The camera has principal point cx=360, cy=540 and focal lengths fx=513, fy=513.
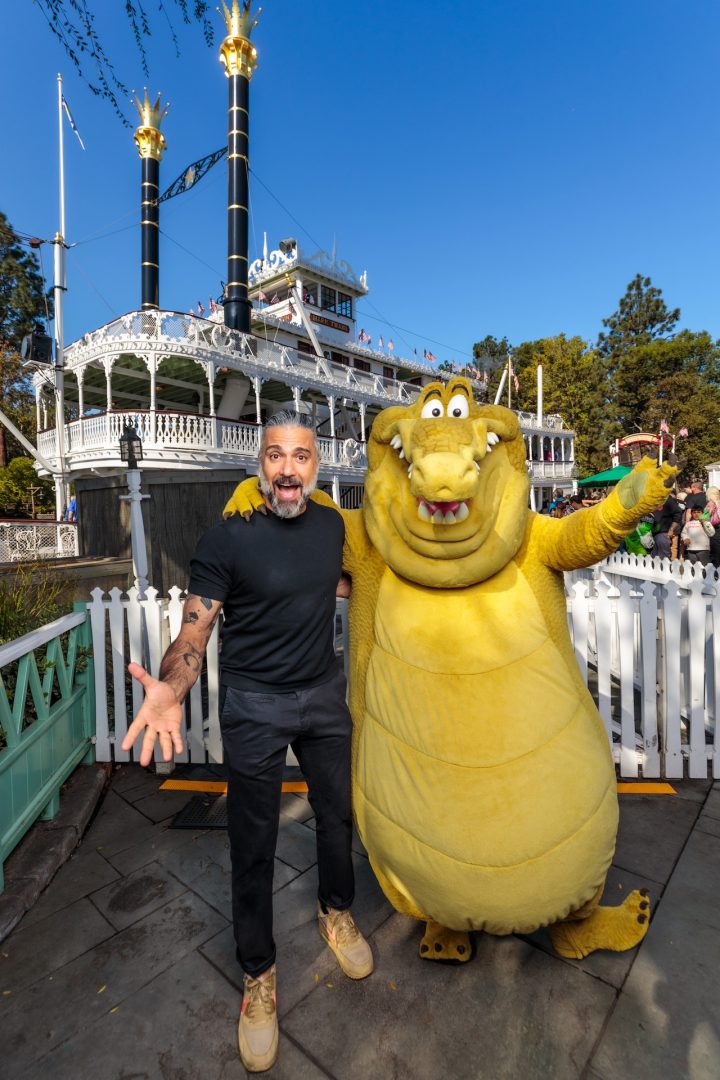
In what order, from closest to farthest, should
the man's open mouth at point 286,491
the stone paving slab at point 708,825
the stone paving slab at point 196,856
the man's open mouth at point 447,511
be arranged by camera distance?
the man's open mouth at point 447,511
the man's open mouth at point 286,491
the stone paving slab at point 196,856
the stone paving slab at point 708,825

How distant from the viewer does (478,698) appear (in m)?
1.71

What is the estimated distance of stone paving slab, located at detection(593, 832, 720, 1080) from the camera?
1.57 m

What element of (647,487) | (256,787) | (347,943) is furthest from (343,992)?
(647,487)

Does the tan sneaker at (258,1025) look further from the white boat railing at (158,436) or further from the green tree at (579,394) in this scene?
the green tree at (579,394)

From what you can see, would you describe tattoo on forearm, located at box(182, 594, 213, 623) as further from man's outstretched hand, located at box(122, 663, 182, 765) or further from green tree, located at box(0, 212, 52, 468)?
green tree, located at box(0, 212, 52, 468)

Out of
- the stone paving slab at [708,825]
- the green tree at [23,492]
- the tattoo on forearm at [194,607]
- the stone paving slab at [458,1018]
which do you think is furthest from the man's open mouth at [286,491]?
the green tree at [23,492]

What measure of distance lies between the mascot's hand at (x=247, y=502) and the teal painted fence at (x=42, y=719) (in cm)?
142

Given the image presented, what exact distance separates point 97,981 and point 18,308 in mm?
36282

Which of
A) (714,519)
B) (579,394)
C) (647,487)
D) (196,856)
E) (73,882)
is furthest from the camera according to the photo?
(579,394)

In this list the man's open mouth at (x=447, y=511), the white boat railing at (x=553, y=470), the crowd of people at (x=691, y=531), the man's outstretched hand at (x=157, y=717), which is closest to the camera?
the man's outstretched hand at (x=157, y=717)

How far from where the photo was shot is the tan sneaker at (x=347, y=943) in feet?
6.25

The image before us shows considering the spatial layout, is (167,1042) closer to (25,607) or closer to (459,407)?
(459,407)

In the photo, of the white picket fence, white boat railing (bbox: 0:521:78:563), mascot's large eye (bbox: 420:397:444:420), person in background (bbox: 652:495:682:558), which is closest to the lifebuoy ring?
white boat railing (bbox: 0:521:78:563)

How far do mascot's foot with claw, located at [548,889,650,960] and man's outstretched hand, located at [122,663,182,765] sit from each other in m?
1.62
